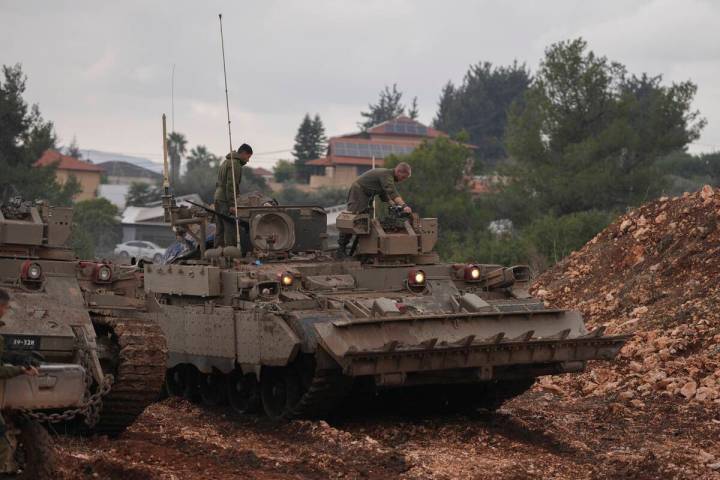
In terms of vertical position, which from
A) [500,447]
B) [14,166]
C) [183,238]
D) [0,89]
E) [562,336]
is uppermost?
[0,89]

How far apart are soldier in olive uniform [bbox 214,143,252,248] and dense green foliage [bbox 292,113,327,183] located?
62246mm

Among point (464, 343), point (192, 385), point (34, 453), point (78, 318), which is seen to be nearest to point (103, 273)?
point (78, 318)

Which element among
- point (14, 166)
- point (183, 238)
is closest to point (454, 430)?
point (183, 238)

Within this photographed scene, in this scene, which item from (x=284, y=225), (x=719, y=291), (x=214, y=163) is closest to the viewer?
(x=284, y=225)

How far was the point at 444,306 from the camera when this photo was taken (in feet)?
44.9

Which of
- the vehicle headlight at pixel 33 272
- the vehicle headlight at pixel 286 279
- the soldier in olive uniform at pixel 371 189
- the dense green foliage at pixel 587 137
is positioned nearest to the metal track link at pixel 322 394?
the vehicle headlight at pixel 286 279

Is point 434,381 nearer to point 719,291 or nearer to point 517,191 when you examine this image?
point 719,291

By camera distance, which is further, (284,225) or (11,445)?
(284,225)

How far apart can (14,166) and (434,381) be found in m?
31.0

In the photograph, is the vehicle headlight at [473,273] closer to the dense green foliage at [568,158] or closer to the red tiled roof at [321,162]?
the dense green foliage at [568,158]

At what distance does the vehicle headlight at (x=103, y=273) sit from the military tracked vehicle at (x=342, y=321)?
24.4 inches

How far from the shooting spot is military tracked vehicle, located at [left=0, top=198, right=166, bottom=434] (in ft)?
35.5

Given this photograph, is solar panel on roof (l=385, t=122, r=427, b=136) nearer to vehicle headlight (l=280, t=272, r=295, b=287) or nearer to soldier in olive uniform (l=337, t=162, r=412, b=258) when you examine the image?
soldier in olive uniform (l=337, t=162, r=412, b=258)

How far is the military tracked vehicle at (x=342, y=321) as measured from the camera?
1224cm
